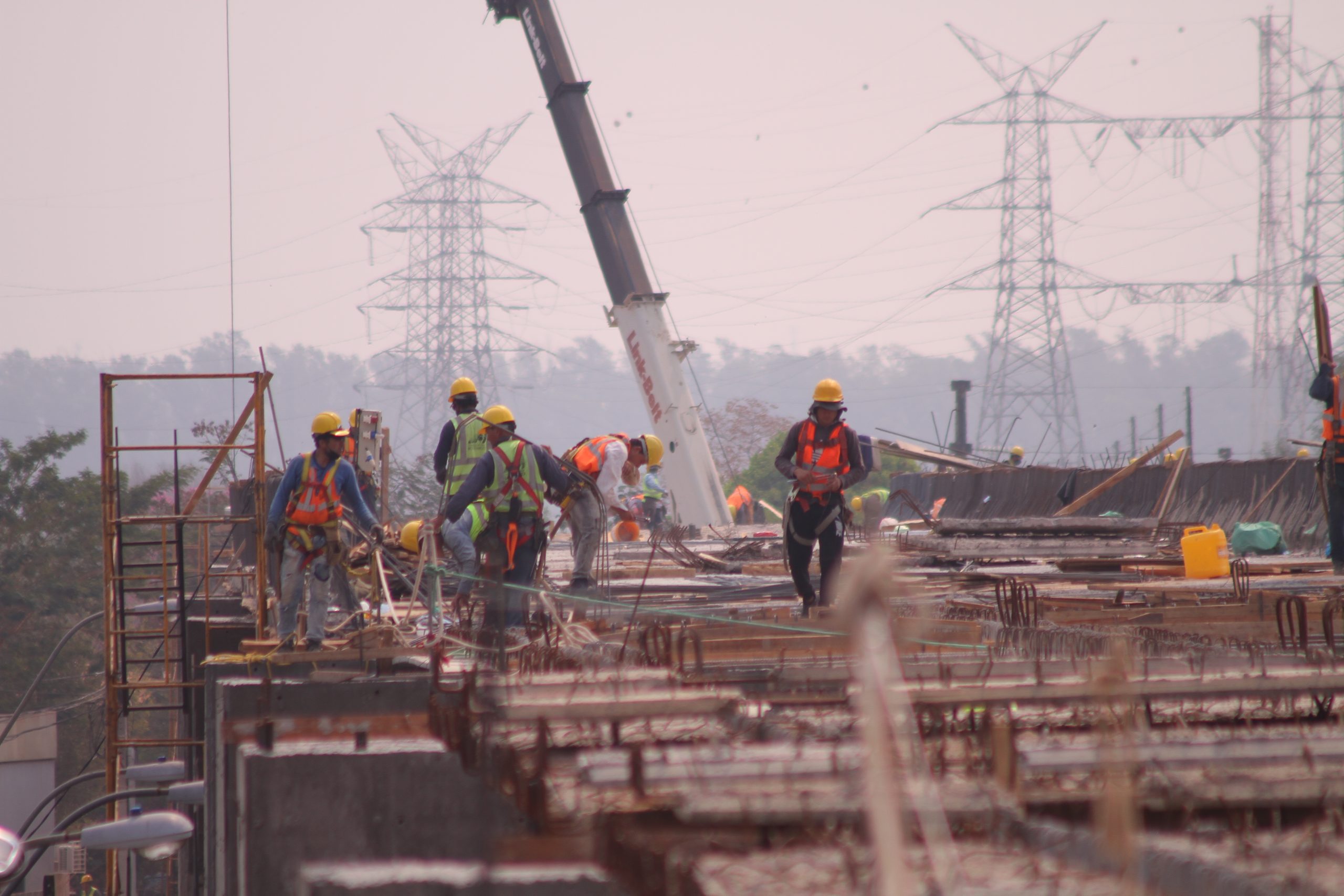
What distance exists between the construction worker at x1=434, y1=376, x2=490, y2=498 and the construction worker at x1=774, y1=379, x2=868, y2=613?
7.34ft

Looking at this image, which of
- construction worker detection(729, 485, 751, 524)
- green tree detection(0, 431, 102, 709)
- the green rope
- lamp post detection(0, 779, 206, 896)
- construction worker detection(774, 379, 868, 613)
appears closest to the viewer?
the green rope

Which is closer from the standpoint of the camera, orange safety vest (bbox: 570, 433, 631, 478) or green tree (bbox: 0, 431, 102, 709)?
orange safety vest (bbox: 570, 433, 631, 478)

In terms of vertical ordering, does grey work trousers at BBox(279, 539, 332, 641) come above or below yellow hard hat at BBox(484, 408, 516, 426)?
Result: below

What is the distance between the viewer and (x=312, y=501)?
29.6 feet

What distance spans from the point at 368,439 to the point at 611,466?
466cm

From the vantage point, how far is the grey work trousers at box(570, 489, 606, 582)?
10.2 meters

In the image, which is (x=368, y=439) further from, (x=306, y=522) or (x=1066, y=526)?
(x=1066, y=526)

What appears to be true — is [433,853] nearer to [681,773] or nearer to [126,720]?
[681,773]

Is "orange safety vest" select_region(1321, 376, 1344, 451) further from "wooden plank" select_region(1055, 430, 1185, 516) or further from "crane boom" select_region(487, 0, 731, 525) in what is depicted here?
"crane boom" select_region(487, 0, 731, 525)

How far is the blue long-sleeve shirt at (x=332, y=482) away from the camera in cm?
899

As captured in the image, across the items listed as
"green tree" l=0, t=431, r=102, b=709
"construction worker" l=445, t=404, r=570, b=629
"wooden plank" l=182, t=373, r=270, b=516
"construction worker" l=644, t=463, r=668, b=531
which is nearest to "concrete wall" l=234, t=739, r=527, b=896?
"construction worker" l=445, t=404, r=570, b=629

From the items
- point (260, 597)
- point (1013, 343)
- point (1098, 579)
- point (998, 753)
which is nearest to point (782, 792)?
point (998, 753)

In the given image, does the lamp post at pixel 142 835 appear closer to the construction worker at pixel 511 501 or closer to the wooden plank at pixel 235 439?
the construction worker at pixel 511 501

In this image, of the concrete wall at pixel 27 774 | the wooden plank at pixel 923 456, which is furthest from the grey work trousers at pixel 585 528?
the concrete wall at pixel 27 774
